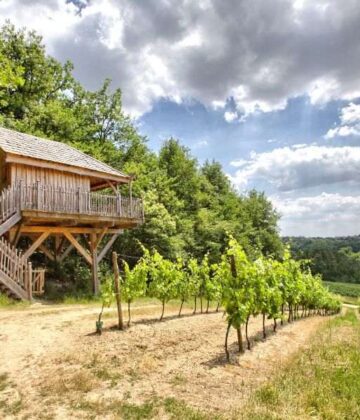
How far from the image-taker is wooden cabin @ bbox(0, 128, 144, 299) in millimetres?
15984

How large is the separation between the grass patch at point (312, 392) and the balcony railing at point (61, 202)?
12.8 meters

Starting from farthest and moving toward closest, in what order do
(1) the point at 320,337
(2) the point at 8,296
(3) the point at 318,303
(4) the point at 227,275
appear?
(3) the point at 318,303, (2) the point at 8,296, (1) the point at 320,337, (4) the point at 227,275

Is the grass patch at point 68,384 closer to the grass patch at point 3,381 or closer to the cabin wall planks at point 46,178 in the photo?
the grass patch at point 3,381

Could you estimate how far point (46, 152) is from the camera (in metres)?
19.2

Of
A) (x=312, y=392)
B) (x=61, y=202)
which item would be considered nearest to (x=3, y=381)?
(x=312, y=392)

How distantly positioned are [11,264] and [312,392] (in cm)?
1334

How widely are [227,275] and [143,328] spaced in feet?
10.5

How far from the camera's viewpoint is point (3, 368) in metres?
7.58

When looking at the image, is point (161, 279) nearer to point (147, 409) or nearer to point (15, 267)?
point (15, 267)

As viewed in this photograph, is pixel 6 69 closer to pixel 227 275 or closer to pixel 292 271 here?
pixel 227 275

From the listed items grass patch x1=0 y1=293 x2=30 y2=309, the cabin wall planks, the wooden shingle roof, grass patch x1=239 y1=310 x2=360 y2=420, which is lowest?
grass patch x1=239 y1=310 x2=360 y2=420

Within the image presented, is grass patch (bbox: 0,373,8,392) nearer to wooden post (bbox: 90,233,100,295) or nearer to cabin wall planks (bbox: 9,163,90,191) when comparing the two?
cabin wall planks (bbox: 9,163,90,191)

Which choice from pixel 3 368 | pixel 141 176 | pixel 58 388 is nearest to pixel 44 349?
pixel 3 368

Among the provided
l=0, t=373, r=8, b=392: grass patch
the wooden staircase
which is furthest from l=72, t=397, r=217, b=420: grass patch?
the wooden staircase
